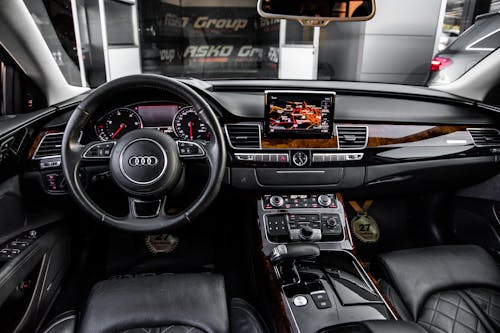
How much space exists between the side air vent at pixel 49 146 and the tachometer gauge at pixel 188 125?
0.55 m

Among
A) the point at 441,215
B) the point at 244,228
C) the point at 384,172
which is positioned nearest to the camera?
the point at 384,172

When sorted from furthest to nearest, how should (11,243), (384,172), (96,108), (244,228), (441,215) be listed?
(441,215), (244,228), (384,172), (11,243), (96,108)

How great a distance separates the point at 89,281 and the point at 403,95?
2.10 meters

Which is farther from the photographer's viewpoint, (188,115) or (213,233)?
(213,233)

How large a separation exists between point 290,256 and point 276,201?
50 centimetres

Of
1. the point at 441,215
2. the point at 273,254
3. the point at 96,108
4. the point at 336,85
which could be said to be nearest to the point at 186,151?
the point at 96,108

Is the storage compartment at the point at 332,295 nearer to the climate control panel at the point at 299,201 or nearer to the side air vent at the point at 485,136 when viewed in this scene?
the climate control panel at the point at 299,201

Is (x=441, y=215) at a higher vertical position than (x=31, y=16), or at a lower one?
lower

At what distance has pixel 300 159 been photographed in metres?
2.15

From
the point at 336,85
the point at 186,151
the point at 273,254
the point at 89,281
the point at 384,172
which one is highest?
the point at 336,85

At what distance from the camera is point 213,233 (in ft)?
8.87

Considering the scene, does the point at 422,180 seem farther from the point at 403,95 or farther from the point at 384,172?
the point at 403,95

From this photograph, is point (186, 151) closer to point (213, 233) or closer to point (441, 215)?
point (213, 233)

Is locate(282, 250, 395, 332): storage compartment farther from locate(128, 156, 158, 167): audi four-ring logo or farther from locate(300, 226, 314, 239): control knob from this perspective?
locate(128, 156, 158, 167): audi four-ring logo
